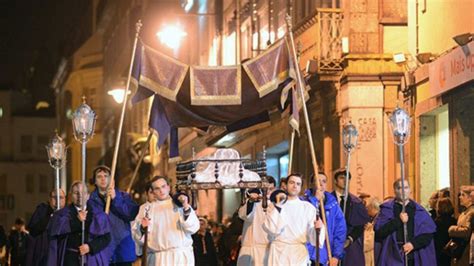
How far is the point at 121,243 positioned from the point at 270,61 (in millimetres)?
3310

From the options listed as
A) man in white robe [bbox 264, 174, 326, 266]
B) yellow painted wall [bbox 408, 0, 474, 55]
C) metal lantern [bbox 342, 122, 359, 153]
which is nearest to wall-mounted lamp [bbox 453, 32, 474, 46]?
yellow painted wall [bbox 408, 0, 474, 55]

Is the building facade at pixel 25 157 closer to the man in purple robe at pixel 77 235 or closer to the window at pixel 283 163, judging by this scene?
the window at pixel 283 163

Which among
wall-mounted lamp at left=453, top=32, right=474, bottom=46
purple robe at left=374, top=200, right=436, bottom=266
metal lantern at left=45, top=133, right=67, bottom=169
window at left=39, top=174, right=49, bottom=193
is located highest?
wall-mounted lamp at left=453, top=32, right=474, bottom=46

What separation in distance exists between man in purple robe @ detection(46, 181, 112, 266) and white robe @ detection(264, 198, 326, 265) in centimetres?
226

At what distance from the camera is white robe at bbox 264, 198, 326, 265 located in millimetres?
17578

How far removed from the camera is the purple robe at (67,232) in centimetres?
1841

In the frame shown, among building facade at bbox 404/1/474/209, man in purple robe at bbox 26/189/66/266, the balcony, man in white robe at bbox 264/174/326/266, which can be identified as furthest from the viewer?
the balcony

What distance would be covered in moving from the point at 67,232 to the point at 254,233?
2492mm

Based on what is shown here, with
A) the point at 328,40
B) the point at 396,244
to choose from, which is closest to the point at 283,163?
the point at 328,40

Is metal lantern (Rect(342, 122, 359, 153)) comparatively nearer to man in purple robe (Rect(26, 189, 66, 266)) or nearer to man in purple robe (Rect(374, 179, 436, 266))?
man in purple robe (Rect(374, 179, 436, 266))

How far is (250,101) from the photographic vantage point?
67.5 feet

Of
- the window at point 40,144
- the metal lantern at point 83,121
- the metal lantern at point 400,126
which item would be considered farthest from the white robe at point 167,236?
the window at point 40,144

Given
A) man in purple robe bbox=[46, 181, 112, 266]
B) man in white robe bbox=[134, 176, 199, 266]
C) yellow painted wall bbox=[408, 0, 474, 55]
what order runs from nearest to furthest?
man in white robe bbox=[134, 176, 199, 266]
man in purple robe bbox=[46, 181, 112, 266]
yellow painted wall bbox=[408, 0, 474, 55]

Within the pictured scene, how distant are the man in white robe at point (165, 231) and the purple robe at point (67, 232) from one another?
76 cm
